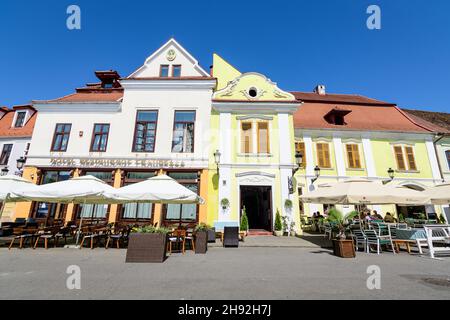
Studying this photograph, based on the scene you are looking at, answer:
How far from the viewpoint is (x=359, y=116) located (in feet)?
63.2

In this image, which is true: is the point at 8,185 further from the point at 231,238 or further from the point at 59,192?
the point at 231,238

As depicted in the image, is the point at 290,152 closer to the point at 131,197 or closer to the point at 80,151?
the point at 131,197

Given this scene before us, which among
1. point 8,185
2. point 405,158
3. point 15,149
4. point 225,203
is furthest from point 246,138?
point 15,149

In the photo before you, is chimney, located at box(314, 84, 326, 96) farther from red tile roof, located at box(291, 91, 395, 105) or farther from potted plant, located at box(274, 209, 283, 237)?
potted plant, located at box(274, 209, 283, 237)

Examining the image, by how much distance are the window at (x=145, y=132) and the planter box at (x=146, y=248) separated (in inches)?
330

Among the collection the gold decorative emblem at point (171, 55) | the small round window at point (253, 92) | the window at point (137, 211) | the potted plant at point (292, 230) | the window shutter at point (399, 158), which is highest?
the gold decorative emblem at point (171, 55)

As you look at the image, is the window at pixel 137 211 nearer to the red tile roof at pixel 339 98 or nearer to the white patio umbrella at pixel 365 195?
the white patio umbrella at pixel 365 195

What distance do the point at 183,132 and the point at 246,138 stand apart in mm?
4186

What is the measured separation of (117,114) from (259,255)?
1304 centimetres

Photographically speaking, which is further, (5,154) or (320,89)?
(320,89)

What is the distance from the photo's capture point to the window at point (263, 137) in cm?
1433

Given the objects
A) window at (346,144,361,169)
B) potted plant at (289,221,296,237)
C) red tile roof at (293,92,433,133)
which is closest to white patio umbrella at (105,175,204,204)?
potted plant at (289,221,296,237)

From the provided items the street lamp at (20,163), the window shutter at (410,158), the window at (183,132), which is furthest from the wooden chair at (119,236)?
the window shutter at (410,158)

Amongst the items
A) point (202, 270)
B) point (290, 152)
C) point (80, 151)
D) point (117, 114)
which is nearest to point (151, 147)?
point (117, 114)
